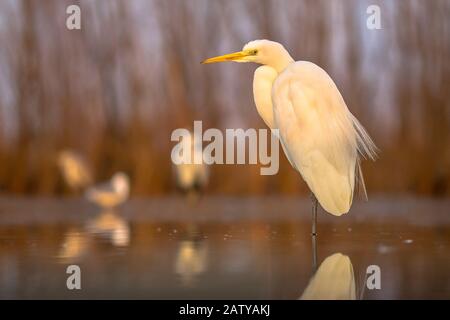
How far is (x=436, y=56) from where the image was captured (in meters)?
6.69

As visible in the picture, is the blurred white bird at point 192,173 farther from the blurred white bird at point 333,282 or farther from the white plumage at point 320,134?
the blurred white bird at point 333,282

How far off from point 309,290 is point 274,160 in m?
4.41

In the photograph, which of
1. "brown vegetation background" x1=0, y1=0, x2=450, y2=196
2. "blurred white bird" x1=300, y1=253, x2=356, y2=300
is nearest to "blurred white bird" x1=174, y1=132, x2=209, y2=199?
"brown vegetation background" x1=0, y1=0, x2=450, y2=196

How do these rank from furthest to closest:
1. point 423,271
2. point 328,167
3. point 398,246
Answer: point 328,167, point 398,246, point 423,271

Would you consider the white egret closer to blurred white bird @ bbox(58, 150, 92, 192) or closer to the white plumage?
the white plumage

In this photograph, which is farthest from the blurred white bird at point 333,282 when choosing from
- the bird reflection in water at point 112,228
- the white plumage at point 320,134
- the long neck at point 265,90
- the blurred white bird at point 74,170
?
the blurred white bird at point 74,170

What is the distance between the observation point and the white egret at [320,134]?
A: 349 centimetres

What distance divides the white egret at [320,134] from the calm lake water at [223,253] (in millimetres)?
267

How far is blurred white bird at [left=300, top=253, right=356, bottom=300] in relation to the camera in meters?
2.02

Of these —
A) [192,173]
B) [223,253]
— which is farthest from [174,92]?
[223,253]

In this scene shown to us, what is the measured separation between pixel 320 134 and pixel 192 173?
3.23 m

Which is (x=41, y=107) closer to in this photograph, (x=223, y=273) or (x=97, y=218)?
(x=97, y=218)

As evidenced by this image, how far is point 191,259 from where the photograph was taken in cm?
282

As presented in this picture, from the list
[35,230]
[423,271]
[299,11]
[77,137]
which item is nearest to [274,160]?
[299,11]
